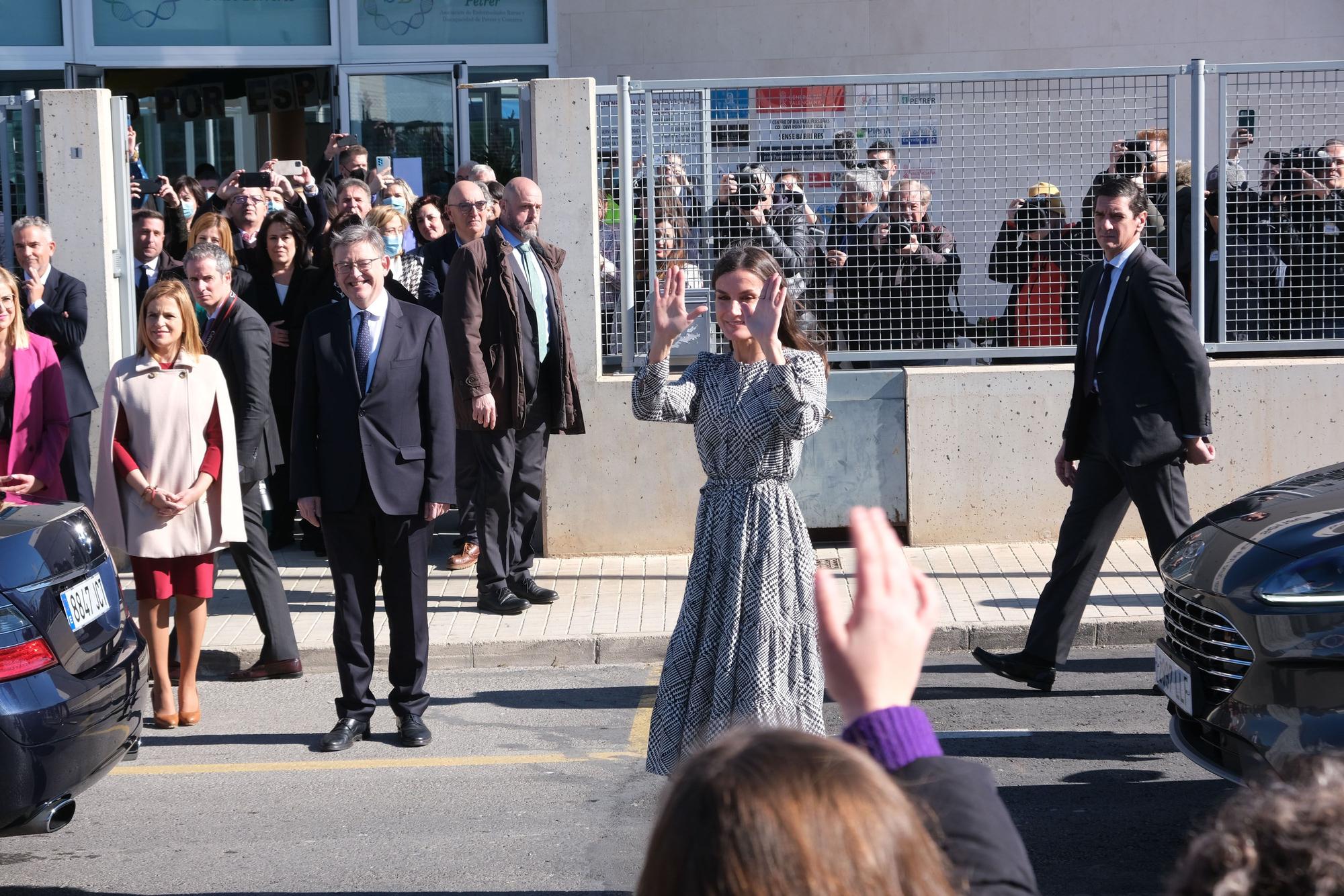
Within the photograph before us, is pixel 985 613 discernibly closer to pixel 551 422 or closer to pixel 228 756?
pixel 551 422

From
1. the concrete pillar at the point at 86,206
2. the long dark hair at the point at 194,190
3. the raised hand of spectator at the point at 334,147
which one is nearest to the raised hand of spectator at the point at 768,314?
the concrete pillar at the point at 86,206

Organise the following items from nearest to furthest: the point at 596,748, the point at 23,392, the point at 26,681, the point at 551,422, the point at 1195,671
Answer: the point at 26,681 < the point at 1195,671 < the point at 596,748 < the point at 23,392 < the point at 551,422

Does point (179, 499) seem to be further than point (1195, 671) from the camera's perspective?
Yes

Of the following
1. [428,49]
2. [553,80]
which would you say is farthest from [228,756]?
[428,49]

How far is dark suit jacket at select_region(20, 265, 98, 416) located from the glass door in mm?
7258

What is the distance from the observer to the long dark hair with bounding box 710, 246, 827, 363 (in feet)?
16.0

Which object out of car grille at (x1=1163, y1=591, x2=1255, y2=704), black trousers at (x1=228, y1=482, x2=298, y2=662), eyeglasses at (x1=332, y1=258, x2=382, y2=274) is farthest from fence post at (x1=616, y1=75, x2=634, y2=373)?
car grille at (x1=1163, y1=591, x2=1255, y2=704)

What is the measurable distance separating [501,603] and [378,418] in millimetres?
2301

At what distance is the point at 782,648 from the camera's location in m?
4.59

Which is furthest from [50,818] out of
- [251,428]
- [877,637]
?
[877,637]

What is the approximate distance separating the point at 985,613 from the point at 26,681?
15.9 feet

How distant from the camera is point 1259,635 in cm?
452

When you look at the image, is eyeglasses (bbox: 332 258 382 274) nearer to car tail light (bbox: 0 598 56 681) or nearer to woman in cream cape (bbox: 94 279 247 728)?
woman in cream cape (bbox: 94 279 247 728)

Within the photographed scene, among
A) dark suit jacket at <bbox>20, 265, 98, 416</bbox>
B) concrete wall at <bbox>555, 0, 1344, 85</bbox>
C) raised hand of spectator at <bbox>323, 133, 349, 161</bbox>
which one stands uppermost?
concrete wall at <bbox>555, 0, 1344, 85</bbox>
